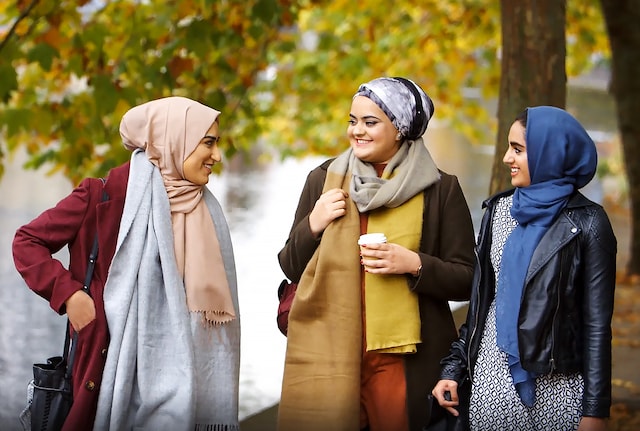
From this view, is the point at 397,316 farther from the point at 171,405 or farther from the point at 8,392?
the point at 8,392

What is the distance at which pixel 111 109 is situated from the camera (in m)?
7.09

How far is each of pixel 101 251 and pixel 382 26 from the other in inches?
336

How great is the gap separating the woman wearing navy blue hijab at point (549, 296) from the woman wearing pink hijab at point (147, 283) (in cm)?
95

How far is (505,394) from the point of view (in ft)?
11.8

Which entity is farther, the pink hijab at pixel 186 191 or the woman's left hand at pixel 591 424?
the pink hijab at pixel 186 191

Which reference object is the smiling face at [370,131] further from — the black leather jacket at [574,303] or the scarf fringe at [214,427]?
the scarf fringe at [214,427]

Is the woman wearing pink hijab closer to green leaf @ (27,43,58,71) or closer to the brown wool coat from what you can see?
the brown wool coat

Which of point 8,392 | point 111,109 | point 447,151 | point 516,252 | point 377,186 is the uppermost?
point 447,151

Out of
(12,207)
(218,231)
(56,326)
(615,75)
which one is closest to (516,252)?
(218,231)

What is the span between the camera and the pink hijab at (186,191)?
378 centimetres

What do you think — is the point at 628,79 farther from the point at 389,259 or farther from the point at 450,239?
the point at 389,259

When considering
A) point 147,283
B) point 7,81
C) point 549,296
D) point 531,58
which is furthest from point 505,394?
point 7,81

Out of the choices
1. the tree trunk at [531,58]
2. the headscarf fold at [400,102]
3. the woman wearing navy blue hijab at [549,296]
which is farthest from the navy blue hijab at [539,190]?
the tree trunk at [531,58]

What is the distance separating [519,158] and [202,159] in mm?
1085
